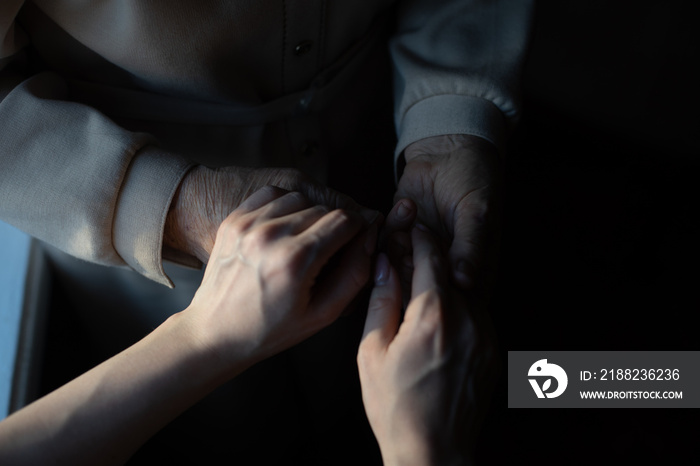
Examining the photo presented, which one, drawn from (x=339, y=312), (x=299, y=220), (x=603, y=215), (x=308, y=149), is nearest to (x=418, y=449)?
(x=339, y=312)

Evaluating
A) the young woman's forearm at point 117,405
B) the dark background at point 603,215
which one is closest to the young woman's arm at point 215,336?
the young woman's forearm at point 117,405

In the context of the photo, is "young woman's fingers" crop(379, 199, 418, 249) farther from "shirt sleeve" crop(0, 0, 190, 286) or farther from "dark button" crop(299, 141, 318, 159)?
"shirt sleeve" crop(0, 0, 190, 286)

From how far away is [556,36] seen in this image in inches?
72.7

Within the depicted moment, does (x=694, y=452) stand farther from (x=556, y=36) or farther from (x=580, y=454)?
(x=556, y=36)

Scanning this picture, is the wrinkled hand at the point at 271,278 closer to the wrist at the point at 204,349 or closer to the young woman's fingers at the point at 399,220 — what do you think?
the wrist at the point at 204,349

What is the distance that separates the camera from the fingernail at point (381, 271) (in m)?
0.70

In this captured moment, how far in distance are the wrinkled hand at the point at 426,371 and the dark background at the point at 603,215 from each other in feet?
2.62

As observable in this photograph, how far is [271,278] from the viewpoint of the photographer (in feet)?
1.94

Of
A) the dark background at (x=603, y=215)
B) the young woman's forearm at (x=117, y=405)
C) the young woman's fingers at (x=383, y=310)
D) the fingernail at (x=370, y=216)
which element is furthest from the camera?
the dark background at (x=603, y=215)

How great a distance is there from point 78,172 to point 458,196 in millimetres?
507

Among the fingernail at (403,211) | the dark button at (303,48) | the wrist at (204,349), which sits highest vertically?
the dark button at (303,48)

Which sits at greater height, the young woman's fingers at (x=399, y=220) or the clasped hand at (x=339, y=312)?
the young woman's fingers at (x=399, y=220)

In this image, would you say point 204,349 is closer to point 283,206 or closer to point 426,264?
point 283,206

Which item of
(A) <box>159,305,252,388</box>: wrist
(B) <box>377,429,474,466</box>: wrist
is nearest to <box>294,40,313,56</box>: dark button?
(A) <box>159,305,252,388</box>: wrist
